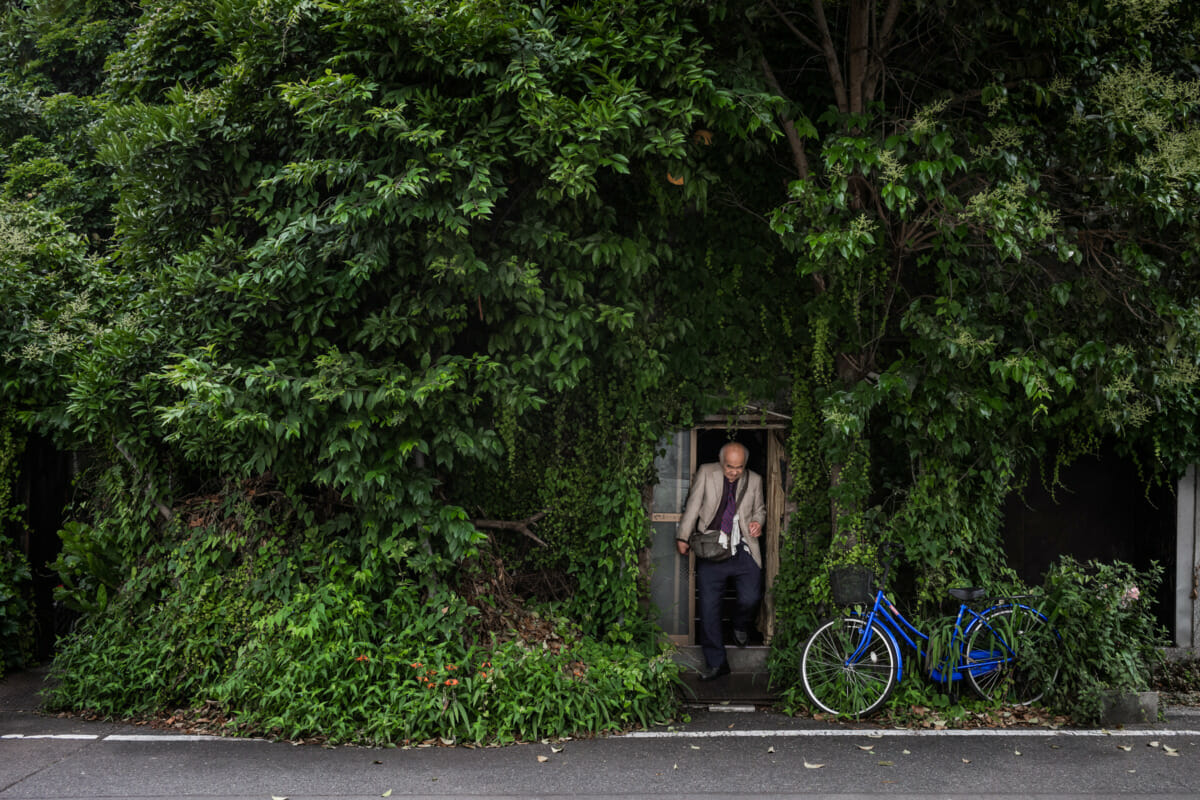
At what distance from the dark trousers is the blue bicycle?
1077 millimetres

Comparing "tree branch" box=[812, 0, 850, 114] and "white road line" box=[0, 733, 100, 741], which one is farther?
"tree branch" box=[812, 0, 850, 114]

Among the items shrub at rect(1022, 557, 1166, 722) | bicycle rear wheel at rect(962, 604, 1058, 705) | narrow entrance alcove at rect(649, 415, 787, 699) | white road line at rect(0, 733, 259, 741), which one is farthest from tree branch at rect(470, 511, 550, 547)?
shrub at rect(1022, 557, 1166, 722)

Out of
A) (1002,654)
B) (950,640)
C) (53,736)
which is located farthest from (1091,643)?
(53,736)

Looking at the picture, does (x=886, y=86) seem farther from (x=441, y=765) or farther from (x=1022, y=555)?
(x=441, y=765)

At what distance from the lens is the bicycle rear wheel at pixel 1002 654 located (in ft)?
21.8

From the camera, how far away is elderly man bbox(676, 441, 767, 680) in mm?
7711

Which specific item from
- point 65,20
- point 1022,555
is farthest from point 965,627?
point 65,20

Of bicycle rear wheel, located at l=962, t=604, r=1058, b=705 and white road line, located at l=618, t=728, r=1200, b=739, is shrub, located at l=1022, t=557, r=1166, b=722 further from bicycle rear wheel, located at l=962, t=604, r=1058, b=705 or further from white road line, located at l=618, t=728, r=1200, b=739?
white road line, located at l=618, t=728, r=1200, b=739

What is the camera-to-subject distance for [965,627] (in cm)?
677

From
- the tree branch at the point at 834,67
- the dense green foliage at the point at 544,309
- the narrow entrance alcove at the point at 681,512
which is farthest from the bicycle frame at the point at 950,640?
the tree branch at the point at 834,67

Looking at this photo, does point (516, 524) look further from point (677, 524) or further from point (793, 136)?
point (793, 136)

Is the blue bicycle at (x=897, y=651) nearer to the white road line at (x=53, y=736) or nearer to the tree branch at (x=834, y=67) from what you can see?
the tree branch at (x=834, y=67)

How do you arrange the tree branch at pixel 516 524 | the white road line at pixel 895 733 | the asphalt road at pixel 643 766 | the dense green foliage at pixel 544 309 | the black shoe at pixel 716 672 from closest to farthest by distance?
the asphalt road at pixel 643 766 < the dense green foliage at pixel 544 309 < the white road line at pixel 895 733 < the tree branch at pixel 516 524 < the black shoe at pixel 716 672

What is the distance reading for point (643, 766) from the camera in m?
5.62
